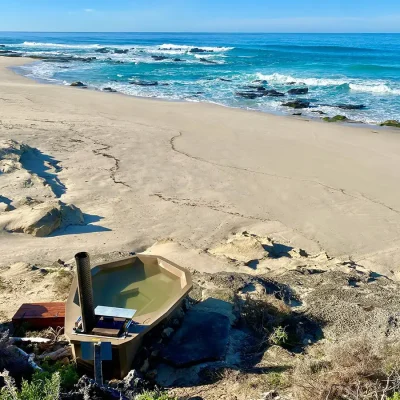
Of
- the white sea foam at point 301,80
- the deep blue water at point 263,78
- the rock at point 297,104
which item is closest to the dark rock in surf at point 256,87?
the deep blue water at point 263,78

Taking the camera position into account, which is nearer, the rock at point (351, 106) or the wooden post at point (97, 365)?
the wooden post at point (97, 365)

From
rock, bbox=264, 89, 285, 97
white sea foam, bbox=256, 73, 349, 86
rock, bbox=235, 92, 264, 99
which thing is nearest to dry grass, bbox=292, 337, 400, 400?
rock, bbox=235, 92, 264, 99

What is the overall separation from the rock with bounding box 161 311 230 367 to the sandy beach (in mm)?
1848

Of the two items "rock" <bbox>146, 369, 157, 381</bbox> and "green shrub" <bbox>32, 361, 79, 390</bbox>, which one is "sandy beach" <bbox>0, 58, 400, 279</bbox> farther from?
"green shrub" <bbox>32, 361, 79, 390</bbox>

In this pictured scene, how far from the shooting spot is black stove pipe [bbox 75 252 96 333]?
3803mm

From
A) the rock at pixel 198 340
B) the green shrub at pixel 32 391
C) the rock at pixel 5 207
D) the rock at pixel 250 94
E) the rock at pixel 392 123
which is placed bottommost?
the rock at pixel 198 340

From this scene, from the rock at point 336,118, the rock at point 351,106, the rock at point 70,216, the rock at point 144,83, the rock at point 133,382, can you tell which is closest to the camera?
the rock at point 133,382

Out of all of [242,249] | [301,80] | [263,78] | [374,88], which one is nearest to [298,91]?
[374,88]

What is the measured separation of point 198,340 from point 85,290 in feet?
4.44

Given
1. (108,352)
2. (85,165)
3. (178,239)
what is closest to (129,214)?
(178,239)

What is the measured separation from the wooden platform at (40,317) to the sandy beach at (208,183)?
1.92 m

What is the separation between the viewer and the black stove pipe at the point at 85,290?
380cm

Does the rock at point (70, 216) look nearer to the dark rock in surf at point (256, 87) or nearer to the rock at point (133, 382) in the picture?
the rock at point (133, 382)

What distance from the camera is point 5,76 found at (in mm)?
28109
